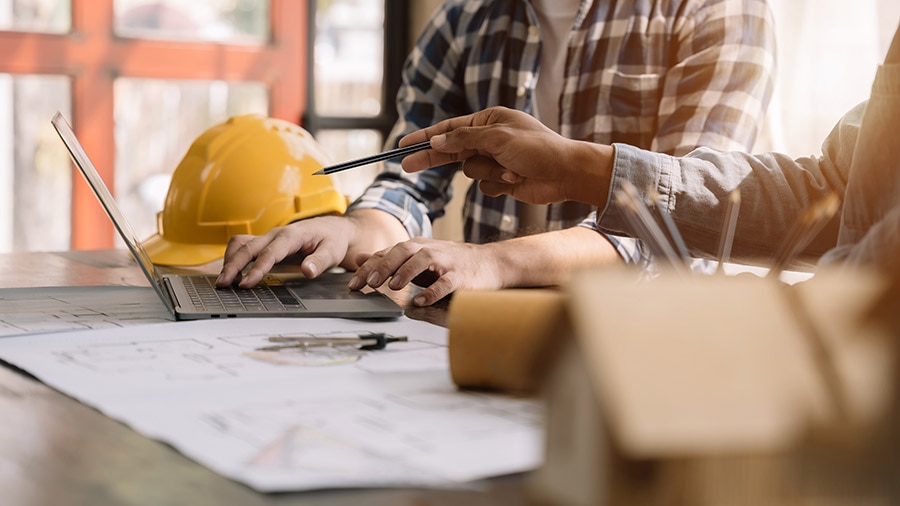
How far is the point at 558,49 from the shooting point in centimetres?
175

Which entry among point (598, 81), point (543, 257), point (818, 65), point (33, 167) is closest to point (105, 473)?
point (543, 257)

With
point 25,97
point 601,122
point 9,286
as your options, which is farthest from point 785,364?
point 25,97

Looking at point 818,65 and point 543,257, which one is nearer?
point 543,257

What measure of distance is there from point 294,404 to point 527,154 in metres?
0.53

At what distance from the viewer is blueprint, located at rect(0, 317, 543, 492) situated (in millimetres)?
477

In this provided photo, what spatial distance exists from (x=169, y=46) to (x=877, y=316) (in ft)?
9.18

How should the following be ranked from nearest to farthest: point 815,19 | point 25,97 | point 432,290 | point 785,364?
point 785,364 < point 432,290 < point 815,19 < point 25,97

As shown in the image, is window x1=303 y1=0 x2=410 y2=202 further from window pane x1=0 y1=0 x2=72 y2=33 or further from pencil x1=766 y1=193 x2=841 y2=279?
pencil x1=766 y1=193 x2=841 y2=279

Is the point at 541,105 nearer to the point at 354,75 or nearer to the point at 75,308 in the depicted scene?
the point at 75,308

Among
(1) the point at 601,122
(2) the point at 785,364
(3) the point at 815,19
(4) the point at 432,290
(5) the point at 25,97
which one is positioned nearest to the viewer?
(2) the point at 785,364

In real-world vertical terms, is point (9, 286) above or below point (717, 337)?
below

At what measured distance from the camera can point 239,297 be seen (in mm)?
1017

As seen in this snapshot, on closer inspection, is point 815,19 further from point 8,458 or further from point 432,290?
point 8,458

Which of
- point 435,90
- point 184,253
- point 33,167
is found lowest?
point 33,167
